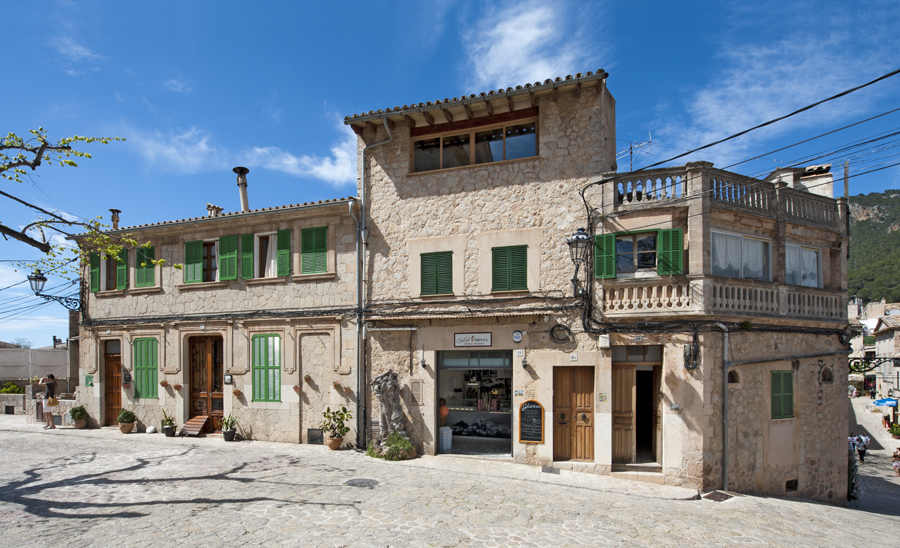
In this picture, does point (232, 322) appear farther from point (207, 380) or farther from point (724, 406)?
point (724, 406)

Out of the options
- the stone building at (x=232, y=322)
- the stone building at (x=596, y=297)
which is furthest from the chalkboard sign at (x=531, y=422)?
the stone building at (x=232, y=322)

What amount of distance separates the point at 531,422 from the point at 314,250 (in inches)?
317

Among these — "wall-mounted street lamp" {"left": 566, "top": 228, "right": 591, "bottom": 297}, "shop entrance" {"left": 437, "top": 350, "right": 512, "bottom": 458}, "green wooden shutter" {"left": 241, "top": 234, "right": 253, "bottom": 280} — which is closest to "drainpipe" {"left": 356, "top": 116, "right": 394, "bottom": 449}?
"shop entrance" {"left": 437, "top": 350, "right": 512, "bottom": 458}

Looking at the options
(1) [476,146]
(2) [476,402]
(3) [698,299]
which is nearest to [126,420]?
(2) [476,402]

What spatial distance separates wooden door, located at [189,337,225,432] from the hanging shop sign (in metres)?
8.45

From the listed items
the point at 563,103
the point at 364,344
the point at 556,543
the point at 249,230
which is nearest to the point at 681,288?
the point at 563,103

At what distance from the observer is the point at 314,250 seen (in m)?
15.3

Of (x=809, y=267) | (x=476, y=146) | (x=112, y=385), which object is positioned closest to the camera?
(x=809, y=267)

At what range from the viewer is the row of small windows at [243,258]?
603 inches

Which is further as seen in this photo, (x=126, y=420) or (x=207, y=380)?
(x=126, y=420)

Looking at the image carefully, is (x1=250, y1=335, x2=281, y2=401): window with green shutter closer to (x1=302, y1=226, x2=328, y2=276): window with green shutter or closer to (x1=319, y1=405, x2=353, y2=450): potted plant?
(x1=319, y1=405, x2=353, y2=450): potted plant

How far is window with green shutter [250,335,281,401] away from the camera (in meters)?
15.5

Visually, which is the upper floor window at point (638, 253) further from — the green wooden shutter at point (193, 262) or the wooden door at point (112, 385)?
the wooden door at point (112, 385)

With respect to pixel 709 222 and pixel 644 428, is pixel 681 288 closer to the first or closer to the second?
pixel 709 222
